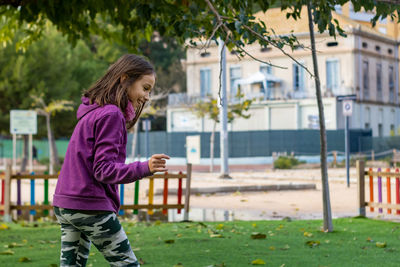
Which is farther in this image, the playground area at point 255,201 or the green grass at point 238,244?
the playground area at point 255,201

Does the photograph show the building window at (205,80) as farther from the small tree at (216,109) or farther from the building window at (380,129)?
the building window at (380,129)

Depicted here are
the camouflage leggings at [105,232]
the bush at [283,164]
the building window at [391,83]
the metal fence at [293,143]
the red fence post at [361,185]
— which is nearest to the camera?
the camouflage leggings at [105,232]

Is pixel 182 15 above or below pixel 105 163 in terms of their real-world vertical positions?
above

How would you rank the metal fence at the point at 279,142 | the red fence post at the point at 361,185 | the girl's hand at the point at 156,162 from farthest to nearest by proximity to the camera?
the metal fence at the point at 279,142 → the red fence post at the point at 361,185 → the girl's hand at the point at 156,162

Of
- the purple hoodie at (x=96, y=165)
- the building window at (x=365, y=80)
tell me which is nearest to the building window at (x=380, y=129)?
the building window at (x=365, y=80)

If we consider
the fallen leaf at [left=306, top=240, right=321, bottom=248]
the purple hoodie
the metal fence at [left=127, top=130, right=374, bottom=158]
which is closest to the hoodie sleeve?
the purple hoodie

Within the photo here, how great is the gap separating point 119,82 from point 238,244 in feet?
17.0

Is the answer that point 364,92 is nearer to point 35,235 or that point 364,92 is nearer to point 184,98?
point 184,98

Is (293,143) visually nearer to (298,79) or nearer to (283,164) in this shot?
(283,164)

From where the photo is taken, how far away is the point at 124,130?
3744 millimetres

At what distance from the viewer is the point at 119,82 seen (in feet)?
12.7

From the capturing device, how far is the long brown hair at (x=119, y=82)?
12.4 ft

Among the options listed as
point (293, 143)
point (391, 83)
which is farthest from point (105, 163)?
point (391, 83)

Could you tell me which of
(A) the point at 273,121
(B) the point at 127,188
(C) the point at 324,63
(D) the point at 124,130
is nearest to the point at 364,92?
(C) the point at 324,63
